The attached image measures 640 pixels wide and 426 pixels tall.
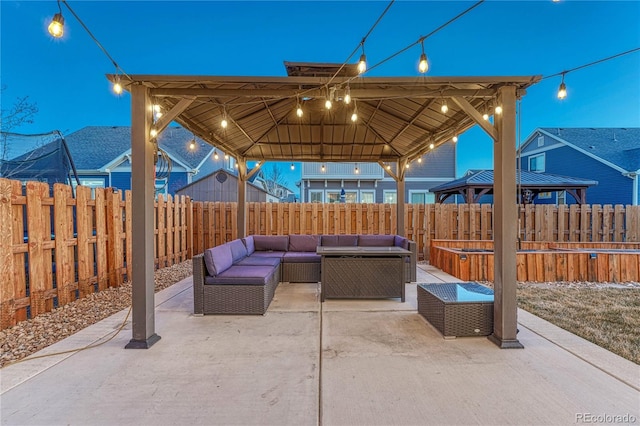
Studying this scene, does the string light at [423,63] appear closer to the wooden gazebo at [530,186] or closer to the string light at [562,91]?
the string light at [562,91]

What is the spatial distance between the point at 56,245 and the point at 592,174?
775 inches

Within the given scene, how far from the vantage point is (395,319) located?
13.3ft

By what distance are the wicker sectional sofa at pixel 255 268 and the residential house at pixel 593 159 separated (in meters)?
13.3

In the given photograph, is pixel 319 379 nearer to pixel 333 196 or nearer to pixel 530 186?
pixel 530 186

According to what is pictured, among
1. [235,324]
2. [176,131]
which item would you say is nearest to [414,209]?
[235,324]

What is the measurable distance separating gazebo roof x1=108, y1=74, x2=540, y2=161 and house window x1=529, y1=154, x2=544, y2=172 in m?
13.1

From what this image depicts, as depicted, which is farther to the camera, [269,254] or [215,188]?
[215,188]

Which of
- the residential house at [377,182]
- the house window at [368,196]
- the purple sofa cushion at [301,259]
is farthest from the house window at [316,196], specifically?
the purple sofa cushion at [301,259]

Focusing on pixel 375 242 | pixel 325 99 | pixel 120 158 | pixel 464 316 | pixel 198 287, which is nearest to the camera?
pixel 464 316

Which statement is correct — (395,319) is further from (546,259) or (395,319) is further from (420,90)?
(546,259)

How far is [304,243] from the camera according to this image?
7012 mm

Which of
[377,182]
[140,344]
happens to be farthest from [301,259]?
[377,182]

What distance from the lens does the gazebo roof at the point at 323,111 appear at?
11.5ft

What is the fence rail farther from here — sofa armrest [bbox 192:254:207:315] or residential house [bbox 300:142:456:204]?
residential house [bbox 300:142:456:204]
